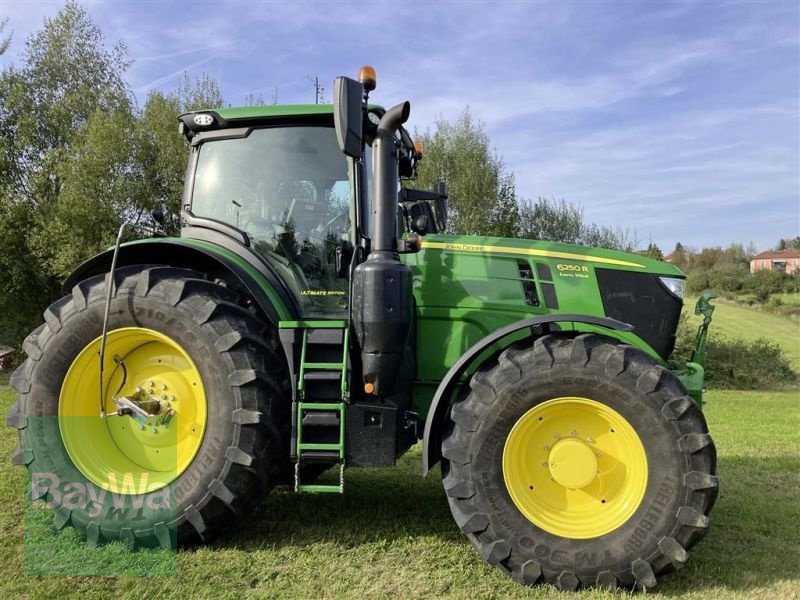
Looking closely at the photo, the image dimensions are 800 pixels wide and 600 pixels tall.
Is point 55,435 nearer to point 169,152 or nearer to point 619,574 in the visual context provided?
point 619,574

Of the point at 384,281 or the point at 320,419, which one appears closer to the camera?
the point at 384,281

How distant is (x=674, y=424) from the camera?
10.1ft

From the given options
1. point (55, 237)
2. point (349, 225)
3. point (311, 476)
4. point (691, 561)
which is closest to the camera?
point (691, 561)

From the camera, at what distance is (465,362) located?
3.38 metres

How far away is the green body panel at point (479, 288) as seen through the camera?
381cm

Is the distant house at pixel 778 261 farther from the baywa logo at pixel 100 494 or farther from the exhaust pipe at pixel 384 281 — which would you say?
the baywa logo at pixel 100 494

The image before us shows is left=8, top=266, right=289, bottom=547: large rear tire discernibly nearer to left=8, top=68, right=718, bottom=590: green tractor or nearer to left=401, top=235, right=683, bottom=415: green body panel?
left=8, top=68, right=718, bottom=590: green tractor

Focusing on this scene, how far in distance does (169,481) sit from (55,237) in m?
13.1

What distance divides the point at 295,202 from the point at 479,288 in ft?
4.21

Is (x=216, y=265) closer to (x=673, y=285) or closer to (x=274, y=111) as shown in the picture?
(x=274, y=111)

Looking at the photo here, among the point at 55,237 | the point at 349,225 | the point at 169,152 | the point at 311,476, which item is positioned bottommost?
the point at 311,476

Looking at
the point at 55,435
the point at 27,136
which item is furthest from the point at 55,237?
the point at 55,435

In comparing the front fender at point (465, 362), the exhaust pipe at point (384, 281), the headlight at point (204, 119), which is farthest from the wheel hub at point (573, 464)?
the headlight at point (204, 119)

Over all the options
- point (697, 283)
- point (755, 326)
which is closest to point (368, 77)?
point (755, 326)
